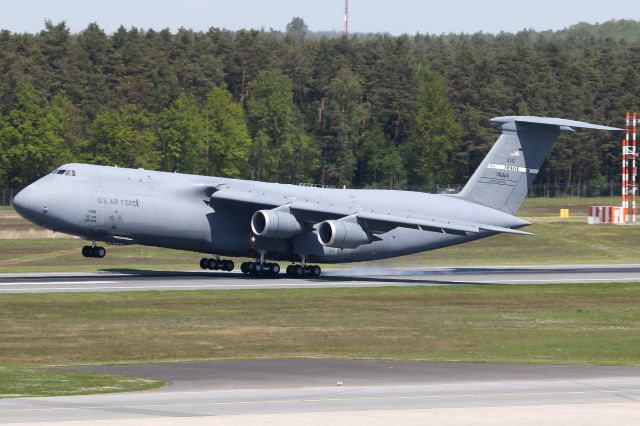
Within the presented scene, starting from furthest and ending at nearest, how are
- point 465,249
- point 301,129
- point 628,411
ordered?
point 301,129 < point 465,249 < point 628,411

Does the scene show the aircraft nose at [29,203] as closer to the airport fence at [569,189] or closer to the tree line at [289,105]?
the tree line at [289,105]

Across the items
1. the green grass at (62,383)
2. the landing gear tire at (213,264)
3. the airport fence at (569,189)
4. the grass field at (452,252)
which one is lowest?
the grass field at (452,252)

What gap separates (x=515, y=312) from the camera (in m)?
34.8

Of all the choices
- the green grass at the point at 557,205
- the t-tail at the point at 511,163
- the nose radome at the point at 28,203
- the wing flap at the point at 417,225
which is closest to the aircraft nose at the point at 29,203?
the nose radome at the point at 28,203

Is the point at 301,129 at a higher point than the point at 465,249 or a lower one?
higher

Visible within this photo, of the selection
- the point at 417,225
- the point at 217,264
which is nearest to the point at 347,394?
the point at 417,225

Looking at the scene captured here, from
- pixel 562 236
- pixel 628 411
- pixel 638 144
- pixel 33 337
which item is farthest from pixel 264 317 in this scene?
pixel 638 144

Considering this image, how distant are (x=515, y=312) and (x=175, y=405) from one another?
1817 cm

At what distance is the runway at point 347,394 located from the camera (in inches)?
689

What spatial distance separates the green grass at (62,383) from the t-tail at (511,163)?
2789cm

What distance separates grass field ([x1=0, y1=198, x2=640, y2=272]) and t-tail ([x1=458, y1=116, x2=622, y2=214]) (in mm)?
6442

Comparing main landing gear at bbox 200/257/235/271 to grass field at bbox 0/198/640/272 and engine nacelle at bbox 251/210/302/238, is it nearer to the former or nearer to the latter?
engine nacelle at bbox 251/210/302/238

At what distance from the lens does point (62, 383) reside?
21000 mm

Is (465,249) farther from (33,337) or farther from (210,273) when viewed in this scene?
(33,337)
